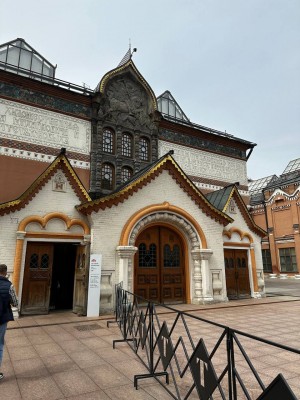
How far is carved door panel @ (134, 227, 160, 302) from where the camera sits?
12.2 metres

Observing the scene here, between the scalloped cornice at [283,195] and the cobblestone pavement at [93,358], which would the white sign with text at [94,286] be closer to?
the cobblestone pavement at [93,358]

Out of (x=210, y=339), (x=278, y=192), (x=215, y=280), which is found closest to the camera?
(x=210, y=339)

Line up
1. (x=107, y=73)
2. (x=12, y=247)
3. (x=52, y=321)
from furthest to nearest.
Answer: (x=107, y=73) → (x=12, y=247) → (x=52, y=321)

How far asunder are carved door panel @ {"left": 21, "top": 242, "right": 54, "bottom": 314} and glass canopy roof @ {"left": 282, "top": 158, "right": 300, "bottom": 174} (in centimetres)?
3354

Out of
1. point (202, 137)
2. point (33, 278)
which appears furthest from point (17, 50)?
point (33, 278)

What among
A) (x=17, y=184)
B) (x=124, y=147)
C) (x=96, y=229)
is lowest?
(x=96, y=229)

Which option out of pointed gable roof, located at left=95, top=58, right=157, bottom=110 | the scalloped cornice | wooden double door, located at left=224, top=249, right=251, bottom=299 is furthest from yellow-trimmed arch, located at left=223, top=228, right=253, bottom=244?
the scalloped cornice

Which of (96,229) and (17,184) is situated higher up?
(17,184)

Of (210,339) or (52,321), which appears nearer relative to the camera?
(210,339)

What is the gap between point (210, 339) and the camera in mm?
7168

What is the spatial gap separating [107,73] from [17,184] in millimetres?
8189

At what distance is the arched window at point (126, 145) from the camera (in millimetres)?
17228

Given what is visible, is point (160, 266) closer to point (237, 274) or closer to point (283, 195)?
point (237, 274)

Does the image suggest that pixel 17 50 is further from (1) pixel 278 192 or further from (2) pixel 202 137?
(1) pixel 278 192
